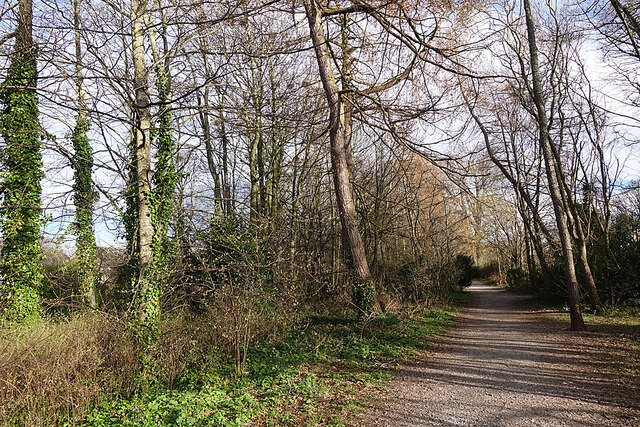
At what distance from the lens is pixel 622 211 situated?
1454 centimetres

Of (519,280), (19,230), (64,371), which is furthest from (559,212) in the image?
(519,280)

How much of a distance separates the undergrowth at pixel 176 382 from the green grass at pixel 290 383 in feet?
0.04

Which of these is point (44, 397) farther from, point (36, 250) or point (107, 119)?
point (36, 250)

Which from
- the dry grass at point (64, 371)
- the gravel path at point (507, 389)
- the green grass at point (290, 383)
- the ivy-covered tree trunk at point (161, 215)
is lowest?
the gravel path at point (507, 389)

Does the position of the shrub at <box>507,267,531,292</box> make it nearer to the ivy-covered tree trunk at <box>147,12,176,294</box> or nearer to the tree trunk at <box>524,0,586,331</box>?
the tree trunk at <box>524,0,586,331</box>

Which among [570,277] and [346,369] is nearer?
[346,369]

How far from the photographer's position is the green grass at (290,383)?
4.27 metres

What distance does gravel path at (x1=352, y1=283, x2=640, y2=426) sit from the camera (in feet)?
14.0

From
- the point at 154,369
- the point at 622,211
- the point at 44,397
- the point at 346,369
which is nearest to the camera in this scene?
the point at 44,397

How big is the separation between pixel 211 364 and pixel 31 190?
24.6ft

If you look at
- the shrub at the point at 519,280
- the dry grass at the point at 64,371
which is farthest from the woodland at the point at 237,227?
the shrub at the point at 519,280

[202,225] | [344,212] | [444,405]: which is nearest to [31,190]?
[202,225]

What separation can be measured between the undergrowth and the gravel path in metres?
0.55

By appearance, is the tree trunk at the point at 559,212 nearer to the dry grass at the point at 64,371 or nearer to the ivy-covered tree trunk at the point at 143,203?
the ivy-covered tree trunk at the point at 143,203
